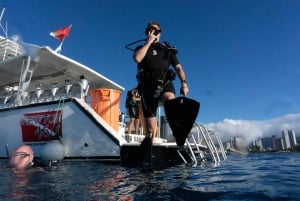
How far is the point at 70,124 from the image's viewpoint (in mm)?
7801

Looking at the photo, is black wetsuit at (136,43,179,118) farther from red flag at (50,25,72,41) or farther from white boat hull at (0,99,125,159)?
red flag at (50,25,72,41)

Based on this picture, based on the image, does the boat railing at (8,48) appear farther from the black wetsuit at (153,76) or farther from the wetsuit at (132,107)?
the black wetsuit at (153,76)

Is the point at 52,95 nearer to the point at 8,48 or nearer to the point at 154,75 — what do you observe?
the point at 154,75

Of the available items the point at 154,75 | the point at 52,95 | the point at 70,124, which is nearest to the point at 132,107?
the point at 70,124

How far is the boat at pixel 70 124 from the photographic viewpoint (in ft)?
23.2

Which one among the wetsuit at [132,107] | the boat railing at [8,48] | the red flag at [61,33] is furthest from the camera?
the boat railing at [8,48]

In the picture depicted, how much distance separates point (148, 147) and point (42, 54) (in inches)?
214

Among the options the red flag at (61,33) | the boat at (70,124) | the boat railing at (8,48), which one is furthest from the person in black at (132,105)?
the boat railing at (8,48)

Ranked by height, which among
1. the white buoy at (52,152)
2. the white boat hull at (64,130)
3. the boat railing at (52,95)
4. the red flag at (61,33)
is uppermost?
the red flag at (61,33)

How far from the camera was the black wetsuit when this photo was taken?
3.98 m

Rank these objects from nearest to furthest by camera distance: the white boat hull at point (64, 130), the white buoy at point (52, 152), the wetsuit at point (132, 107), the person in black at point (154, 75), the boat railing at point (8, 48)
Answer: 1. the person in black at point (154, 75)
2. the white buoy at point (52, 152)
3. the white boat hull at point (64, 130)
4. the wetsuit at point (132, 107)
5. the boat railing at point (8, 48)

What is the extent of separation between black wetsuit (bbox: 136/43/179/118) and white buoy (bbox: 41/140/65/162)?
3.93 meters

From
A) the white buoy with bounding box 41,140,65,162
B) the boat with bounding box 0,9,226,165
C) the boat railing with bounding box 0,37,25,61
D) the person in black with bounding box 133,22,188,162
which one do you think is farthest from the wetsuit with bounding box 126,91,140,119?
the boat railing with bounding box 0,37,25,61

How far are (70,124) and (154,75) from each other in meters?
4.59
